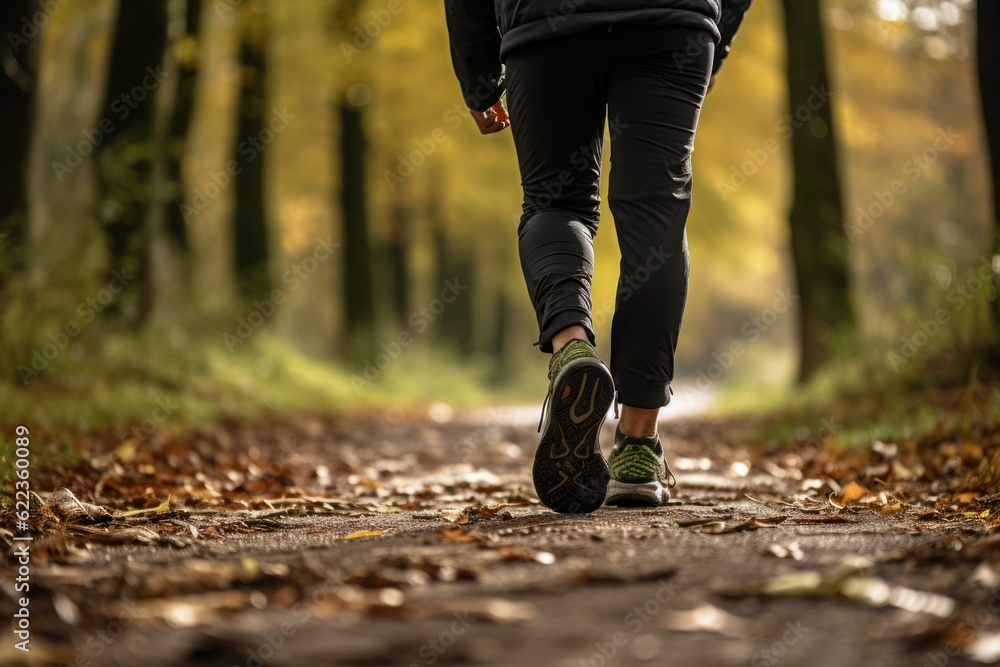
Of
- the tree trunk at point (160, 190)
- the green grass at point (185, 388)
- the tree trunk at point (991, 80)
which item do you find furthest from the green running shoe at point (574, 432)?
the tree trunk at point (160, 190)

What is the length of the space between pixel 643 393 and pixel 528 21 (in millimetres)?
1185

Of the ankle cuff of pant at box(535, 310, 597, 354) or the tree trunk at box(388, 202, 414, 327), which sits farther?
the tree trunk at box(388, 202, 414, 327)

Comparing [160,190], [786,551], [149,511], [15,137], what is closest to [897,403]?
[786,551]

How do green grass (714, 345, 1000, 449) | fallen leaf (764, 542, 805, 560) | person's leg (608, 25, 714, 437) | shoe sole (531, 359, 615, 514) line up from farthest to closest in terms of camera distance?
1. green grass (714, 345, 1000, 449)
2. person's leg (608, 25, 714, 437)
3. shoe sole (531, 359, 615, 514)
4. fallen leaf (764, 542, 805, 560)

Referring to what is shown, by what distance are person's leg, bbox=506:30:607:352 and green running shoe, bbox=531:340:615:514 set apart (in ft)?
0.63

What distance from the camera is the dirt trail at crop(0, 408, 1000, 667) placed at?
62.6 inches

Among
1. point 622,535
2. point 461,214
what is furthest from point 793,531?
point 461,214

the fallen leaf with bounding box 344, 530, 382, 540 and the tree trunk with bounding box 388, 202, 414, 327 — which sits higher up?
the tree trunk with bounding box 388, 202, 414, 327

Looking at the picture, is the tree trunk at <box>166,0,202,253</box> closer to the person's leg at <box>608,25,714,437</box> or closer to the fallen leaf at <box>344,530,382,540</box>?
the person's leg at <box>608,25,714,437</box>

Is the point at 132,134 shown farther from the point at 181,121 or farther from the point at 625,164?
the point at 625,164

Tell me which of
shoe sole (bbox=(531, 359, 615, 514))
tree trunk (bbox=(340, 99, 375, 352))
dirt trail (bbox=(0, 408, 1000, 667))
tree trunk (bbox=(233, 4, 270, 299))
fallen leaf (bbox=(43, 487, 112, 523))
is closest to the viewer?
dirt trail (bbox=(0, 408, 1000, 667))

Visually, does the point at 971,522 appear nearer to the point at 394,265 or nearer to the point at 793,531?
the point at 793,531

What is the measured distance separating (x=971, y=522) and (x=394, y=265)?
60.7 feet
